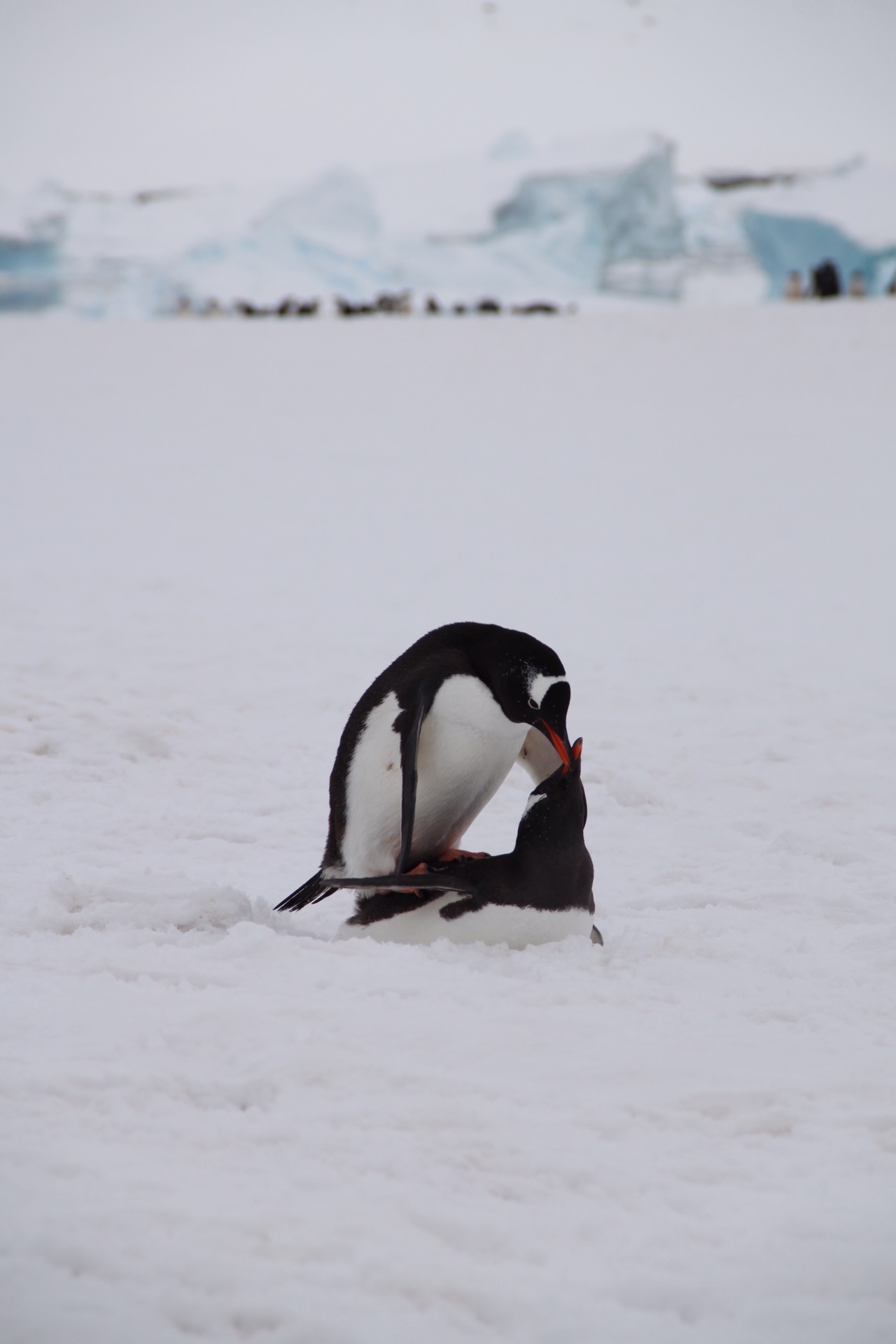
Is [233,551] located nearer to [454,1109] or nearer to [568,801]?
[568,801]

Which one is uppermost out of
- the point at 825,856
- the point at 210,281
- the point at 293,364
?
the point at 210,281

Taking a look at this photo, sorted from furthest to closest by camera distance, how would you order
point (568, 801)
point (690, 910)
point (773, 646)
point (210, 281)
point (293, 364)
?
1. point (210, 281)
2. point (293, 364)
3. point (773, 646)
4. point (690, 910)
5. point (568, 801)

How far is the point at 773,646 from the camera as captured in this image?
14.2 feet

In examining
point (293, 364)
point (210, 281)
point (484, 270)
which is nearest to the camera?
point (293, 364)

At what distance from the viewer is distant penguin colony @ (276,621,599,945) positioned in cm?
Result: 172

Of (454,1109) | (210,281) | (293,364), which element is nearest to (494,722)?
(454,1109)

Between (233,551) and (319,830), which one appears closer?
(319,830)

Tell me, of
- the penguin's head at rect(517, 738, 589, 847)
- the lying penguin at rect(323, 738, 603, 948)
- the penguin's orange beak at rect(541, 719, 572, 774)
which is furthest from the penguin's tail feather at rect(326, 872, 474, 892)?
the penguin's orange beak at rect(541, 719, 572, 774)

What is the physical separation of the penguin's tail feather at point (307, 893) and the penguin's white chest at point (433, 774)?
0.05m

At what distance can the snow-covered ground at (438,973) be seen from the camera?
0.96 m

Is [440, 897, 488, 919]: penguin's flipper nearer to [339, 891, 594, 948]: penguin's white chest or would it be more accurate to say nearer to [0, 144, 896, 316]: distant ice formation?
[339, 891, 594, 948]: penguin's white chest

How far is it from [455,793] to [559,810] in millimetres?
213

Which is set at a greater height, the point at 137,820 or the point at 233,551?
the point at 233,551

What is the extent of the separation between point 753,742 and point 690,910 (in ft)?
4.11
